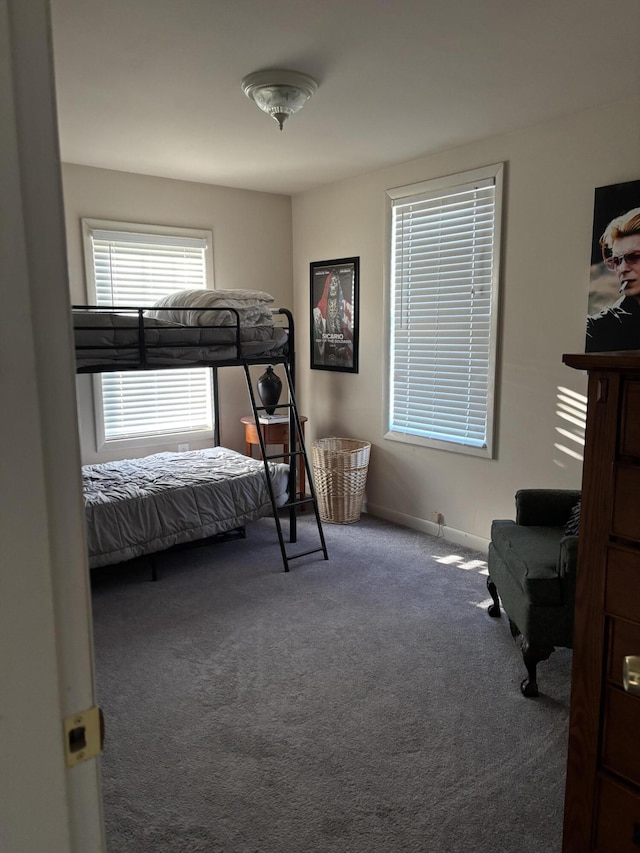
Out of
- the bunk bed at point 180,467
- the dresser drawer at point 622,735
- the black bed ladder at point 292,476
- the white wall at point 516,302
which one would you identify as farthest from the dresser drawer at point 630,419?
the black bed ladder at point 292,476

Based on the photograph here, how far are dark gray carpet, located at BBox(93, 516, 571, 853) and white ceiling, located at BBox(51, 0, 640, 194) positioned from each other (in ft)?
8.88

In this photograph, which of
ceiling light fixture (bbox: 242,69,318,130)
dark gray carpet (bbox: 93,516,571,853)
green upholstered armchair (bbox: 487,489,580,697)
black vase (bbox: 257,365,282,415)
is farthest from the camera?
black vase (bbox: 257,365,282,415)

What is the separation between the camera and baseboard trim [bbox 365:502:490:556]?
422 cm

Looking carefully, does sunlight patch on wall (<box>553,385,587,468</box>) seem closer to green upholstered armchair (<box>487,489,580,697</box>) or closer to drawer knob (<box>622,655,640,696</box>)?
green upholstered armchair (<box>487,489,580,697</box>)

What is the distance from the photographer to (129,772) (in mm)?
2154

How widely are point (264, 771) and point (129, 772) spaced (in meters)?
0.48

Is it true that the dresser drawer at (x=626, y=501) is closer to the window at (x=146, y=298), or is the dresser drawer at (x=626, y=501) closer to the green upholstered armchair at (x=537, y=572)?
the green upholstered armchair at (x=537, y=572)

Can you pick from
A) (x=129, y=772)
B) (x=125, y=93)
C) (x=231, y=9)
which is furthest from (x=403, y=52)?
(x=129, y=772)

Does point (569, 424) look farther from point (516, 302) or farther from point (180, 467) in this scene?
point (180, 467)

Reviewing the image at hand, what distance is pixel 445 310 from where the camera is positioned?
425 cm

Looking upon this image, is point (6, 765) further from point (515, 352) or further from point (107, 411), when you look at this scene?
point (107, 411)

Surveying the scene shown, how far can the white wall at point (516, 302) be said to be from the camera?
3.39 m

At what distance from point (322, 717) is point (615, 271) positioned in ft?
8.75

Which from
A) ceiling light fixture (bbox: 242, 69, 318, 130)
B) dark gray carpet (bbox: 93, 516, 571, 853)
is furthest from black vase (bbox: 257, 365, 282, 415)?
ceiling light fixture (bbox: 242, 69, 318, 130)
